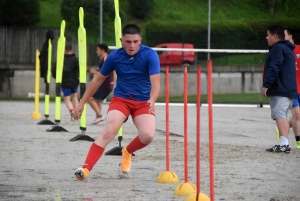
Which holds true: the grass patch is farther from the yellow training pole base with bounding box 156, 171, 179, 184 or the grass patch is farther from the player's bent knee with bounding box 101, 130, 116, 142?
the yellow training pole base with bounding box 156, 171, 179, 184

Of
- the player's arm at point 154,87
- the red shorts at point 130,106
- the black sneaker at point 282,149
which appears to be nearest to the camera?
the player's arm at point 154,87

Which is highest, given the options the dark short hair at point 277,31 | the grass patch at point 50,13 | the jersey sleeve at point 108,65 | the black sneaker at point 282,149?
the grass patch at point 50,13

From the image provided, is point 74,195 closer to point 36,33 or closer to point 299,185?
point 299,185

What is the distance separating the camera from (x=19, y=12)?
34.9 m

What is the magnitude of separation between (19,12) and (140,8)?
570 centimetres

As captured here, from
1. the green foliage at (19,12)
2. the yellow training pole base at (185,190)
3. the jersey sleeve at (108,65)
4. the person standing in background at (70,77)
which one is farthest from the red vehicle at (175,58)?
the yellow training pole base at (185,190)

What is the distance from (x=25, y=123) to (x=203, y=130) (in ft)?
13.8

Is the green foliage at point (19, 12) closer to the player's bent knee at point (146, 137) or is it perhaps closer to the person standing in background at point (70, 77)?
the person standing in background at point (70, 77)

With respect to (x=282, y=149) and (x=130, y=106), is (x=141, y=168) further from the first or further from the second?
(x=282, y=149)

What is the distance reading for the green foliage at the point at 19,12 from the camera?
34.6 metres

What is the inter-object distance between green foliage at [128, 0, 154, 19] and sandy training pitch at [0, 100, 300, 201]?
711 inches

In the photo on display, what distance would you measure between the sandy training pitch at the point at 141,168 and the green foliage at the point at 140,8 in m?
18.1

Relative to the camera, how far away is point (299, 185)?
8.78 meters

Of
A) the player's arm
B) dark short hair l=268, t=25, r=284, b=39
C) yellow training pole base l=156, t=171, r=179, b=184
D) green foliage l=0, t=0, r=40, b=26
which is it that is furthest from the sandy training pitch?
A: green foliage l=0, t=0, r=40, b=26
